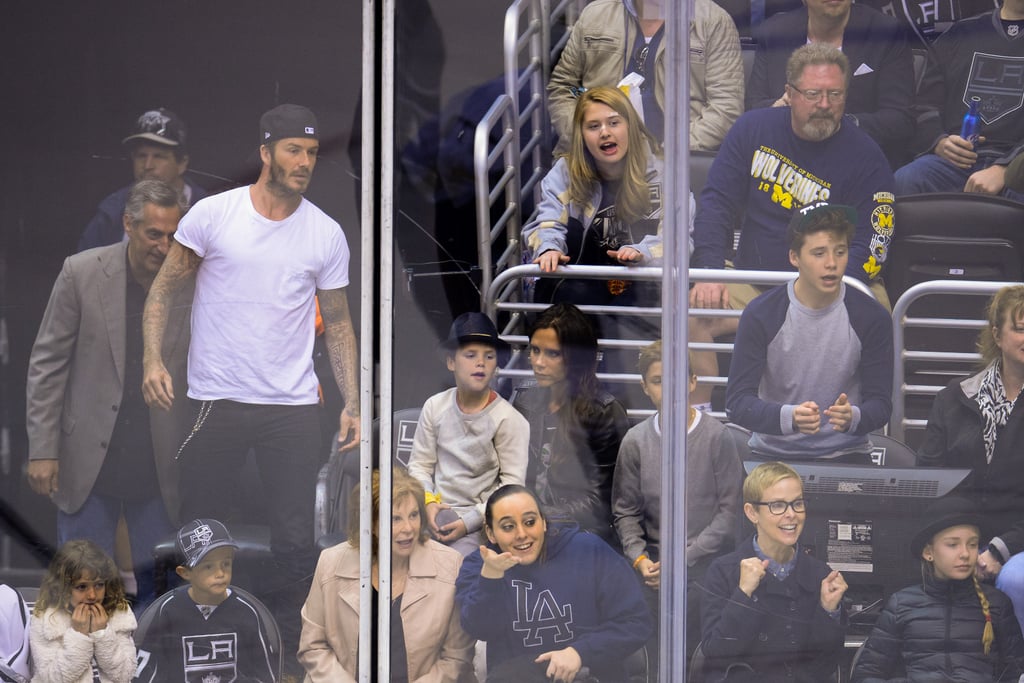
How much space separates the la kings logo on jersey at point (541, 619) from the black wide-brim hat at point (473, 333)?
1.83 feet

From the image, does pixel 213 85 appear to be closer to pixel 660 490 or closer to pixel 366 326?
pixel 366 326

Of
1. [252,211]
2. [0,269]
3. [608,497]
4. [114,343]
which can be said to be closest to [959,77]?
[608,497]

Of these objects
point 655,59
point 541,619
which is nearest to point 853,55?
point 655,59

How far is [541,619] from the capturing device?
2.69 metres

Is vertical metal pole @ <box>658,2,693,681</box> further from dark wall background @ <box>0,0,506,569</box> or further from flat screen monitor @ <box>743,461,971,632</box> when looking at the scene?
dark wall background @ <box>0,0,506,569</box>

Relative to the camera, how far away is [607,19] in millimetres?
2738

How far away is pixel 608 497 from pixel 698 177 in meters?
0.75

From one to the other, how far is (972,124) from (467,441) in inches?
52.8

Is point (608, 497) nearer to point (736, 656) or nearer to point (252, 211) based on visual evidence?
point (736, 656)

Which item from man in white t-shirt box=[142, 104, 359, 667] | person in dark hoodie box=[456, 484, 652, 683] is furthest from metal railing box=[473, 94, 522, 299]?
person in dark hoodie box=[456, 484, 652, 683]

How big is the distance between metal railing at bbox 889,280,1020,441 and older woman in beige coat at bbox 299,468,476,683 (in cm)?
103

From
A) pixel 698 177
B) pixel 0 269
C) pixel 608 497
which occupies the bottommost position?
pixel 608 497

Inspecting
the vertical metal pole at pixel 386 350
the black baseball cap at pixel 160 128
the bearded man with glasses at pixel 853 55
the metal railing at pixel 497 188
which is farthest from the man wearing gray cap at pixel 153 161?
the bearded man with glasses at pixel 853 55

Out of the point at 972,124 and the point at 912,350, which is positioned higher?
the point at 972,124
